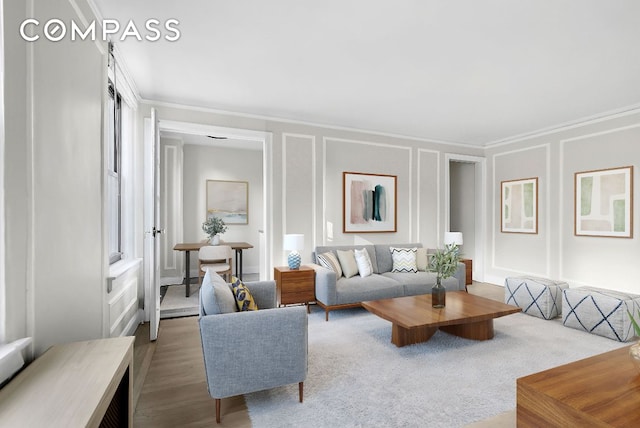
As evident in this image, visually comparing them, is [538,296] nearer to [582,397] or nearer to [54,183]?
[582,397]

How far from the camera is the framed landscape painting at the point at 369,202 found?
488 centimetres

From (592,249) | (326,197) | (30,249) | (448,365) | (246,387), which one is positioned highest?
(326,197)

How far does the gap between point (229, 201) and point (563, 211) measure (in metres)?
5.76

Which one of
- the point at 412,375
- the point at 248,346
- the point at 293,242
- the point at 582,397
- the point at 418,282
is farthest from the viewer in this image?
the point at 418,282

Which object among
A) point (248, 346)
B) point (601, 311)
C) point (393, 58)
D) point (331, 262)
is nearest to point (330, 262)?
point (331, 262)

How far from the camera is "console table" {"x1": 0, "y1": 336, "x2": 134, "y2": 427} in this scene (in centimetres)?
97

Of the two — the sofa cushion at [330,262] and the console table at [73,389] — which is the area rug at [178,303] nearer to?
the sofa cushion at [330,262]

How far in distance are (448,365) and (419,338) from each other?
1.57 ft

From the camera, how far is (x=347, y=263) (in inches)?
167

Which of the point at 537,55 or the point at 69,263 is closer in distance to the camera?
the point at 69,263

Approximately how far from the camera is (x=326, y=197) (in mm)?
4754

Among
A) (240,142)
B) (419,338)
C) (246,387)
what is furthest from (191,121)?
(419,338)

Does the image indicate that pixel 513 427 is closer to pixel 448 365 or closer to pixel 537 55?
pixel 448 365

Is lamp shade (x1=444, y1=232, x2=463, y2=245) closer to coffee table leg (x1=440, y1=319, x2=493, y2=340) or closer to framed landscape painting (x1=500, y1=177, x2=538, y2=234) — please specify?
framed landscape painting (x1=500, y1=177, x2=538, y2=234)
